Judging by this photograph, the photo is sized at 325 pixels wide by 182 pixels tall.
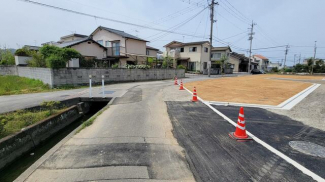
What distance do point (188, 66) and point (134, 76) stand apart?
20.6 m

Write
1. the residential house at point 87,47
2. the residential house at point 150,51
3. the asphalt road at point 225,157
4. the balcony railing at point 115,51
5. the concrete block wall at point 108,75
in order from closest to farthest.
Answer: the asphalt road at point 225,157 < the concrete block wall at point 108,75 < the residential house at point 87,47 < the balcony railing at point 115,51 < the residential house at point 150,51

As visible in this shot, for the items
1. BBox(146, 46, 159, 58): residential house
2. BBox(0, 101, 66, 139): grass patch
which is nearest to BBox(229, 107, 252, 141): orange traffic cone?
BBox(0, 101, 66, 139): grass patch

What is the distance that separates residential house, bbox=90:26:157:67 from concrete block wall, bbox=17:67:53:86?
982 centimetres

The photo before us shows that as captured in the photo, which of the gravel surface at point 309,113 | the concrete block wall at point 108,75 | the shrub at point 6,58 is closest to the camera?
the gravel surface at point 309,113

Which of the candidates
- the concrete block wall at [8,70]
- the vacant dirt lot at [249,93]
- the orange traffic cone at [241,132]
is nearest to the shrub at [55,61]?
the concrete block wall at [8,70]

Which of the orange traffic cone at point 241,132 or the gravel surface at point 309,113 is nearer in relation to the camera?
the orange traffic cone at point 241,132

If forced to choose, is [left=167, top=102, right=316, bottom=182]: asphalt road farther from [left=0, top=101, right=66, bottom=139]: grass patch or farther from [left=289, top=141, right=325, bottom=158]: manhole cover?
[left=0, top=101, right=66, bottom=139]: grass patch

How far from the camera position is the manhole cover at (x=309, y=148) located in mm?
3445

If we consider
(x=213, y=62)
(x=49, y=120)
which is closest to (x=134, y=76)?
(x=49, y=120)

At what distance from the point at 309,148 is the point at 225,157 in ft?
6.79

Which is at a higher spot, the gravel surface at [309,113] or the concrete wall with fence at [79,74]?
the concrete wall with fence at [79,74]

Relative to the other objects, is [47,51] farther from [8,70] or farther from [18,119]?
[8,70]

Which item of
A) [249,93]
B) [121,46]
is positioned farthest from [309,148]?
[121,46]

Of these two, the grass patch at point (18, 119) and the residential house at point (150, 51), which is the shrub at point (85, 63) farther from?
the residential house at point (150, 51)
